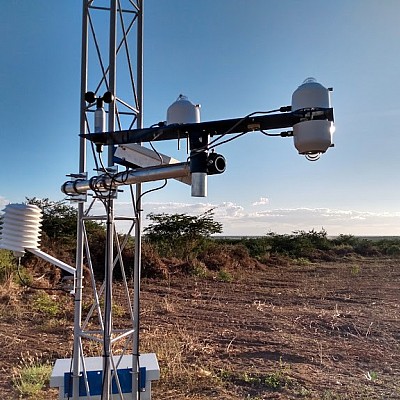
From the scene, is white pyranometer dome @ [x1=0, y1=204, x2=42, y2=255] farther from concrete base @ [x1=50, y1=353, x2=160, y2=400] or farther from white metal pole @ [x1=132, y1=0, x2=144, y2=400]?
concrete base @ [x1=50, y1=353, x2=160, y2=400]

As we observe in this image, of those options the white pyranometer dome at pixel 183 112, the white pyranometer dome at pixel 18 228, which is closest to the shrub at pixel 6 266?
the white pyranometer dome at pixel 18 228

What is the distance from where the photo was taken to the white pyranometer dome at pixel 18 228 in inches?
93.6

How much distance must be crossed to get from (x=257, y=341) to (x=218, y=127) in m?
3.47

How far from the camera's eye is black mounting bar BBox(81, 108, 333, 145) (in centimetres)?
168

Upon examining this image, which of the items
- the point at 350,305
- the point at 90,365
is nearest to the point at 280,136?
the point at 90,365

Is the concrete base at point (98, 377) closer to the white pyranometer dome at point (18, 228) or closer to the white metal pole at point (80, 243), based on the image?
the white metal pole at point (80, 243)

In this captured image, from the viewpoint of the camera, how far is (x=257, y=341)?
471 centimetres

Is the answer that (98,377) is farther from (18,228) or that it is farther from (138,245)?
(18,228)

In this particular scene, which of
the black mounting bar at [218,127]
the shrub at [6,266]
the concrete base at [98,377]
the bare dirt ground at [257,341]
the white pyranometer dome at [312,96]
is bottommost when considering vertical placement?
the bare dirt ground at [257,341]

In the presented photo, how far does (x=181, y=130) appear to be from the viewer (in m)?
1.90

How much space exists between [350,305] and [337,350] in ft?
8.86

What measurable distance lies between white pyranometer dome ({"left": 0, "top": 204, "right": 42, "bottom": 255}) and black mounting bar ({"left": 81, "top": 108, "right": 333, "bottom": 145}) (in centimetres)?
70

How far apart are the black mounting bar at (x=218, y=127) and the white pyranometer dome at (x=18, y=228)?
70 cm

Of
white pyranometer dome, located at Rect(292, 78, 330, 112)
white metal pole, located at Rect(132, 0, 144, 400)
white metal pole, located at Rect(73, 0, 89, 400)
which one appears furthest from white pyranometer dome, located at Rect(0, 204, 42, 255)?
white pyranometer dome, located at Rect(292, 78, 330, 112)
